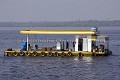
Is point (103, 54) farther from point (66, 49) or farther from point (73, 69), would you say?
point (73, 69)

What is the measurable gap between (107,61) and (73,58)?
16.5ft

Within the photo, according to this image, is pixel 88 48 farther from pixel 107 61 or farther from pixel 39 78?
pixel 39 78

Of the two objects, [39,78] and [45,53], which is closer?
[39,78]

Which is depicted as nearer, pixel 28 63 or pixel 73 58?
pixel 28 63

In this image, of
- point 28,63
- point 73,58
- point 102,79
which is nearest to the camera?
point 102,79

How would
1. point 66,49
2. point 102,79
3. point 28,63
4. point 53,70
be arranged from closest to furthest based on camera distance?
1. point 102,79
2. point 53,70
3. point 28,63
4. point 66,49

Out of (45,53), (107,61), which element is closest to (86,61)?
Result: (107,61)

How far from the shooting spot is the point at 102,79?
4897 cm

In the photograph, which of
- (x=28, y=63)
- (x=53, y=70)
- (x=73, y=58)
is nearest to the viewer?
(x=53, y=70)

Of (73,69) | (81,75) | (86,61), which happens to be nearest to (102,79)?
(81,75)

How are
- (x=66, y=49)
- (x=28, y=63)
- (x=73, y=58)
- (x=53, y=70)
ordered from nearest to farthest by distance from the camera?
(x=53, y=70) < (x=28, y=63) < (x=73, y=58) < (x=66, y=49)

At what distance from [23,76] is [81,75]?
6.09 meters

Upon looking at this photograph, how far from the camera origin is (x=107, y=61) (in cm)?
6481

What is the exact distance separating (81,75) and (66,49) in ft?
65.3
